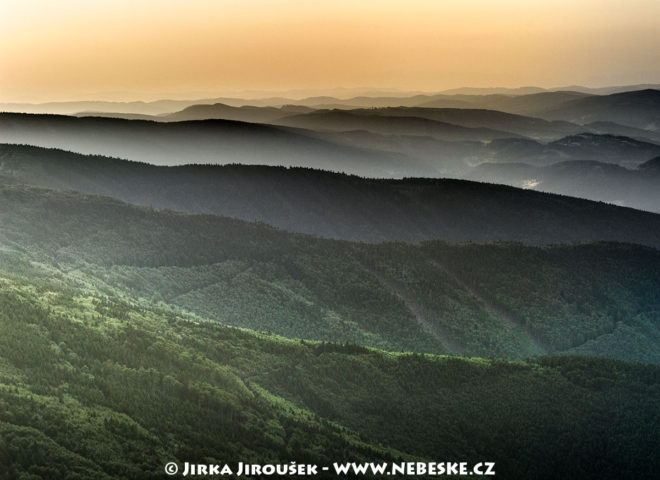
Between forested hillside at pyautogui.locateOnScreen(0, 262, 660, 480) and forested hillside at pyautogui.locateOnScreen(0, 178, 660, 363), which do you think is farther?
forested hillside at pyautogui.locateOnScreen(0, 178, 660, 363)

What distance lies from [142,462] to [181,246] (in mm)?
115482

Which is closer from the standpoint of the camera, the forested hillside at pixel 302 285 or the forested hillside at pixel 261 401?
the forested hillside at pixel 261 401

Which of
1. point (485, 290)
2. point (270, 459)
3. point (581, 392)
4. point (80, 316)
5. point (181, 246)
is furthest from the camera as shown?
point (485, 290)

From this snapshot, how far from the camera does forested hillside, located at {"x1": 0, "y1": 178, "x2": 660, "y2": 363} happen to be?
14312cm

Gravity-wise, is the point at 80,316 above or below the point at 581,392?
above

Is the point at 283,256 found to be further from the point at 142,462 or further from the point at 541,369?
the point at 142,462

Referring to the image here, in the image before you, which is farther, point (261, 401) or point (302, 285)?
point (302, 285)

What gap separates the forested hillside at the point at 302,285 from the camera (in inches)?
5635

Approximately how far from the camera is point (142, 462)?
56719 millimetres

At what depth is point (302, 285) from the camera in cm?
16200

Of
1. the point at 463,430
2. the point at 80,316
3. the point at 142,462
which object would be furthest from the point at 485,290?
the point at 142,462

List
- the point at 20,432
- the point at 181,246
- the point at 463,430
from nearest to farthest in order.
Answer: the point at 20,432 < the point at 463,430 < the point at 181,246

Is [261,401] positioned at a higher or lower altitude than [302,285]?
higher

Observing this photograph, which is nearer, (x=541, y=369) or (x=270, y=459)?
(x=270, y=459)
